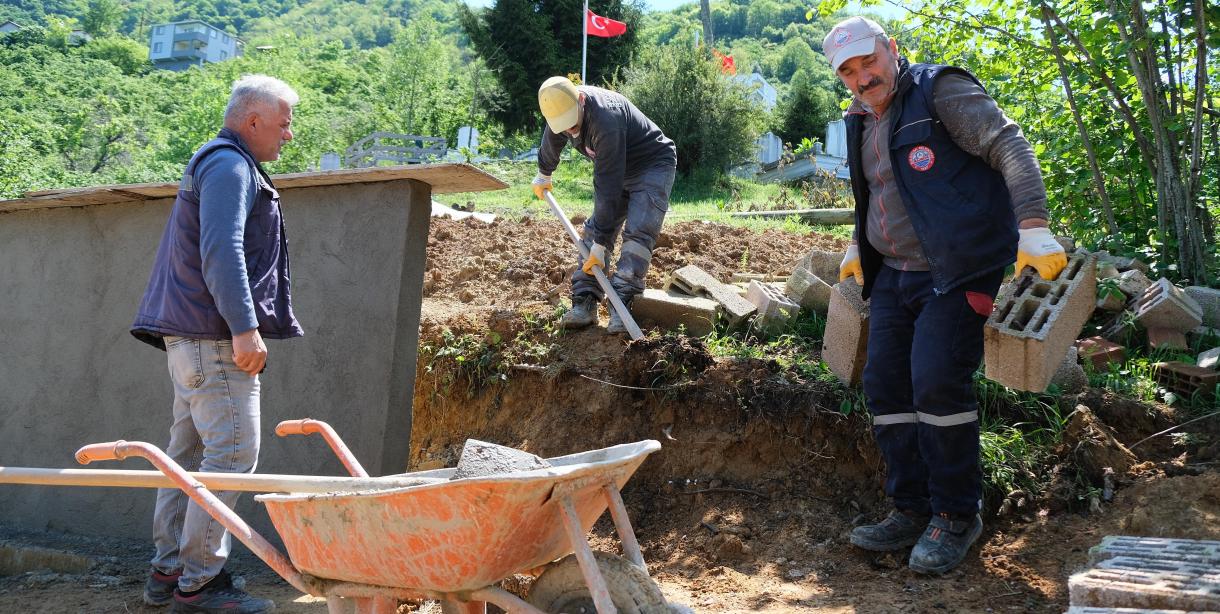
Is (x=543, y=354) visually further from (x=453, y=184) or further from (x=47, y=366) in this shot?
(x=47, y=366)

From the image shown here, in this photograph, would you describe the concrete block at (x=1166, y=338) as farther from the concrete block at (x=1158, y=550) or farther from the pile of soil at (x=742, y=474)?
→ the concrete block at (x=1158, y=550)

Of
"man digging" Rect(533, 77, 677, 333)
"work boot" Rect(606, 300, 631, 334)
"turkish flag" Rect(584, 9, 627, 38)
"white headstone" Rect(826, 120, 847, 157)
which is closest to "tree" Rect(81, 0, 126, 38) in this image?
"turkish flag" Rect(584, 9, 627, 38)

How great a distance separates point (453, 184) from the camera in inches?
156

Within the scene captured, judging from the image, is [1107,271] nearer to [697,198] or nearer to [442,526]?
[442,526]

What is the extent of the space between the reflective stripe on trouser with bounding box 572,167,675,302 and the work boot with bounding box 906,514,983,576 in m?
2.29

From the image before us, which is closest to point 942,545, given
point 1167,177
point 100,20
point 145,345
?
point 1167,177

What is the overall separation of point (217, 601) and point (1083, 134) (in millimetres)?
5351

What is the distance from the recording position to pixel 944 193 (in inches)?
121

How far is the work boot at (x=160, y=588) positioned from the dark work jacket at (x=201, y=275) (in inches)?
33.9

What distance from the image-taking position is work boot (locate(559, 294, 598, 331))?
508 cm

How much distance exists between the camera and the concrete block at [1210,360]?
4129 millimetres

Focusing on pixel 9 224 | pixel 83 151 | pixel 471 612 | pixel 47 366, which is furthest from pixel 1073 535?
pixel 83 151

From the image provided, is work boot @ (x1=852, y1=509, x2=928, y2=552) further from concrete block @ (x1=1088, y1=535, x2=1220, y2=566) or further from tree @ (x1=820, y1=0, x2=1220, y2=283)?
tree @ (x1=820, y1=0, x2=1220, y2=283)

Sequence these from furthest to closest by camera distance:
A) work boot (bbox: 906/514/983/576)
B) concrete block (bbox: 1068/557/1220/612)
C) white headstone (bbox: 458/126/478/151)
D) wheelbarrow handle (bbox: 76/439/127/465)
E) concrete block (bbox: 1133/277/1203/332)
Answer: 1. white headstone (bbox: 458/126/478/151)
2. concrete block (bbox: 1133/277/1203/332)
3. work boot (bbox: 906/514/983/576)
4. wheelbarrow handle (bbox: 76/439/127/465)
5. concrete block (bbox: 1068/557/1220/612)
